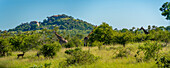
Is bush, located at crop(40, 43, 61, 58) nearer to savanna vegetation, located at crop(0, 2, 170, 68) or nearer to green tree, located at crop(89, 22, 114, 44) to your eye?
savanna vegetation, located at crop(0, 2, 170, 68)

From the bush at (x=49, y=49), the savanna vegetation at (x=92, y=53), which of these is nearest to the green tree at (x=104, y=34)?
the savanna vegetation at (x=92, y=53)

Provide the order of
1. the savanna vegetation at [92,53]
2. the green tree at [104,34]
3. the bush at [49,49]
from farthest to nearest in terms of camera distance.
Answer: the green tree at [104,34]
the bush at [49,49]
the savanna vegetation at [92,53]

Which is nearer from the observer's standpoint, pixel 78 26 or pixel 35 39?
pixel 35 39

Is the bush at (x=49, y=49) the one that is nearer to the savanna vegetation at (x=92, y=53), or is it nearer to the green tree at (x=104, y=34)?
the savanna vegetation at (x=92, y=53)

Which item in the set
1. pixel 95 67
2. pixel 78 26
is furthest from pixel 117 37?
pixel 78 26

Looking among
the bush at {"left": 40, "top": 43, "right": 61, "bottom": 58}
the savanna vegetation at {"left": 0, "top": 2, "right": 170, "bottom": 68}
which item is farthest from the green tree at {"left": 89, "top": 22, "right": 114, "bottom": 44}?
the bush at {"left": 40, "top": 43, "right": 61, "bottom": 58}

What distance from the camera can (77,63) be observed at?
36.2 feet

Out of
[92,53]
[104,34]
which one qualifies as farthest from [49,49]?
[104,34]

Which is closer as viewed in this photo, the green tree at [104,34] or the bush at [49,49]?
the bush at [49,49]

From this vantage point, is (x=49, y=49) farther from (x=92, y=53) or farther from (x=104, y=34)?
(x=104, y=34)

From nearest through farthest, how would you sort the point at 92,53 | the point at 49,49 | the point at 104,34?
1. the point at 49,49
2. the point at 92,53
3. the point at 104,34

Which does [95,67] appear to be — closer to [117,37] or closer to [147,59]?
[147,59]

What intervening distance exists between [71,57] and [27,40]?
465 inches

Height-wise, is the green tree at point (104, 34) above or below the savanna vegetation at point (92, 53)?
above
